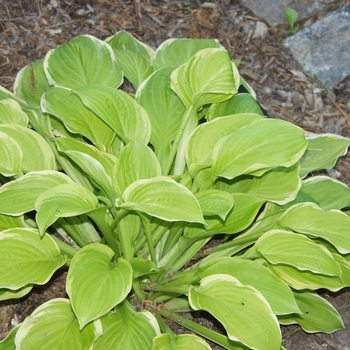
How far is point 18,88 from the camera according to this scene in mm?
1914

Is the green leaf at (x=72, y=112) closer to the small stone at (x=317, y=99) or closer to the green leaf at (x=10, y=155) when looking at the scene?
the green leaf at (x=10, y=155)

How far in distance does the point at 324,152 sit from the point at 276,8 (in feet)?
3.89

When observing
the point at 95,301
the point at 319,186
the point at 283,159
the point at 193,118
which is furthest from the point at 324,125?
the point at 95,301

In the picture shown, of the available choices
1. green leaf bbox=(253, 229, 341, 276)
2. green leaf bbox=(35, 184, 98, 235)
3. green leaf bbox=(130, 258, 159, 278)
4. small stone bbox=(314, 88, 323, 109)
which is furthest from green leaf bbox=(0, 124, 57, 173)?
small stone bbox=(314, 88, 323, 109)

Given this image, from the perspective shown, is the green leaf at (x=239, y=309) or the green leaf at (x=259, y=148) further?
the green leaf at (x=259, y=148)

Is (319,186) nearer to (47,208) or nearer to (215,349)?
(215,349)

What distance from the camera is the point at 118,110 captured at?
5.13ft

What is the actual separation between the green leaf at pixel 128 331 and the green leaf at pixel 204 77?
0.67 m

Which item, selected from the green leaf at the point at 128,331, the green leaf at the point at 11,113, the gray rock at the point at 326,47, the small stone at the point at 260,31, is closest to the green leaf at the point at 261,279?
the green leaf at the point at 128,331

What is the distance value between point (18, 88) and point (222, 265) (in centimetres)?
99

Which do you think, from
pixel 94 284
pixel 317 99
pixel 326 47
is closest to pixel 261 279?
pixel 94 284

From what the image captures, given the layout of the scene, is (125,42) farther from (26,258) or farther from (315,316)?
(315,316)

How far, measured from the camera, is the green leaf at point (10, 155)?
1458mm

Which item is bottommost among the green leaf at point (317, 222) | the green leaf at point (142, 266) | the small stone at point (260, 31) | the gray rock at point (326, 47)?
the gray rock at point (326, 47)
